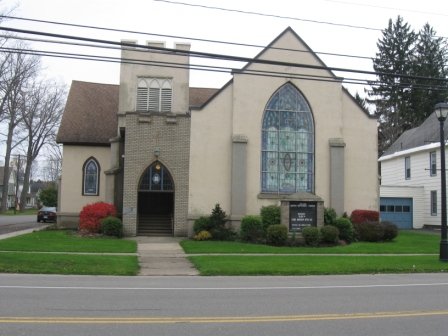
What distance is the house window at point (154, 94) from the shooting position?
31.6 meters

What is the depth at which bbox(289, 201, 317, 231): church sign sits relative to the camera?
1019 inches

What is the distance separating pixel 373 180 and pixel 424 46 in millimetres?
44989

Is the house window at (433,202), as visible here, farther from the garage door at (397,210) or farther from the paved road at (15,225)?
the paved road at (15,225)

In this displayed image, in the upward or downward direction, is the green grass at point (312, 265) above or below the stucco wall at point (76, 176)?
below

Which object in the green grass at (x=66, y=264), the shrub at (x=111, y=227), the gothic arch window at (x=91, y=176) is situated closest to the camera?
the green grass at (x=66, y=264)

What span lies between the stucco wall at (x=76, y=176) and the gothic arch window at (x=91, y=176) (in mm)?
177

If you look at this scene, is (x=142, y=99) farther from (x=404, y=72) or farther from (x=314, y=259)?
(x=404, y=72)

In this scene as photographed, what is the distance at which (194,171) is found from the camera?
28.3 m

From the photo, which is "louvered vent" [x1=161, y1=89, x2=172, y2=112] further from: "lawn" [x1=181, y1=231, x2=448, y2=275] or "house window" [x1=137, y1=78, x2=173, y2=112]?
"lawn" [x1=181, y1=231, x2=448, y2=275]

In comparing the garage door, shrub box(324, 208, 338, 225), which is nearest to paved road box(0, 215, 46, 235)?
shrub box(324, 208, 338, 225)

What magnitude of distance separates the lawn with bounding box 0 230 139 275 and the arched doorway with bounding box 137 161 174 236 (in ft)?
15.2

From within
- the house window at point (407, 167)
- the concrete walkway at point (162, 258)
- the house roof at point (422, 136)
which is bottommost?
the concrete walkway at point (162, 258)
